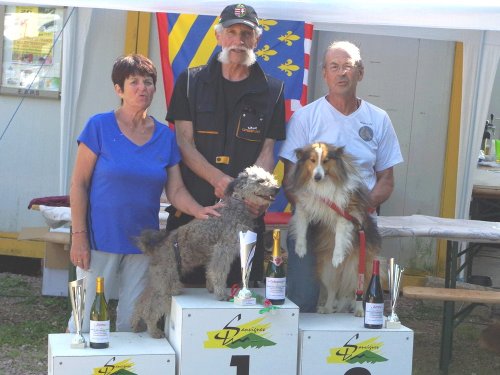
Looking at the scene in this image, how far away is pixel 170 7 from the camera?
5184mm

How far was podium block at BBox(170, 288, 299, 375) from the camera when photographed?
3.57 meters

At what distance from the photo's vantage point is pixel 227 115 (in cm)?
422

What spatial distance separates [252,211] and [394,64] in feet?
13.6

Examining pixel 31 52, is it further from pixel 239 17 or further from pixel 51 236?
pixel 239 17

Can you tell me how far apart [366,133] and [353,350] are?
→ 3.94 ft

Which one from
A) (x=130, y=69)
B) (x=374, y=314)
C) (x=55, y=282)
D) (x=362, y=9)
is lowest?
(x=55, y=282)

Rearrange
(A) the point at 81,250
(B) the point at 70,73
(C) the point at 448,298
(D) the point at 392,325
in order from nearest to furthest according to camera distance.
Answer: (D) the point at 392,325, (A) the point at 81,250, (C) the point at 448,298, (B) the point at 70,73

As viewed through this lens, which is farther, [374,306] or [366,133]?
[366,133]

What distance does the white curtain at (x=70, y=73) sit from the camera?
6867 mm

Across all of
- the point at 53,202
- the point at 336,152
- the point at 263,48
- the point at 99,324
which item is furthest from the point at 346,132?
the point at 53,202

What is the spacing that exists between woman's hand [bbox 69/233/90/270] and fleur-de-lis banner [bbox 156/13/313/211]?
8.56 feet

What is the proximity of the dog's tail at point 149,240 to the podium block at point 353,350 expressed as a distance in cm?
77

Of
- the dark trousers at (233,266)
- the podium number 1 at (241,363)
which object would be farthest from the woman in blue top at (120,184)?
the podium number 1 at (241,363)

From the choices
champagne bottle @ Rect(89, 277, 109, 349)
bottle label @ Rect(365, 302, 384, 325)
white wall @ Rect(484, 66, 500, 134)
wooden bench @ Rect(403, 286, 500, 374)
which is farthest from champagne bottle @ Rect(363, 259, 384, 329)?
white wall @ Rect(484, 66, 500, 134)
